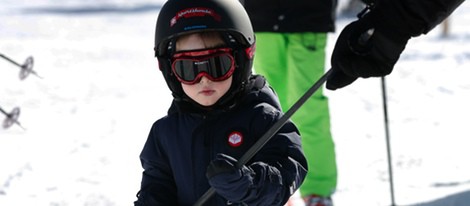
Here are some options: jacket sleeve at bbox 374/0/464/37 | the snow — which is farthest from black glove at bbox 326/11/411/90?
the snow

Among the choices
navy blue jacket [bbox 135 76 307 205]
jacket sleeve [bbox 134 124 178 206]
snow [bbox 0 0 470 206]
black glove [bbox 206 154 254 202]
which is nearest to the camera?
black glove [bbox 206 154 254 202]

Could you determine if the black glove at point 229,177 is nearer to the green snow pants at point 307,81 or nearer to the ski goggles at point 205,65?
the ski goggles at point 205,65

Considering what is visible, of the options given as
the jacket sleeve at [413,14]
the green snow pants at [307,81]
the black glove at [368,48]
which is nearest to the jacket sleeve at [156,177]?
the black glove at [368,48]

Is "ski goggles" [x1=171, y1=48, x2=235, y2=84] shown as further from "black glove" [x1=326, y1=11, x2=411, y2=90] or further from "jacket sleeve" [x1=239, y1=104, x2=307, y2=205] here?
"black glove" [x1=326, y1=11, x2=411, y2=90]

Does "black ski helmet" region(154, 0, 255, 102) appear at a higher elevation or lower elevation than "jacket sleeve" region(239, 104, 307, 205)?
higher

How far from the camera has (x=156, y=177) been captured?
2826 millimetres

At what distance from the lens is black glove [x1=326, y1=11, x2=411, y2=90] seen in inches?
95.8

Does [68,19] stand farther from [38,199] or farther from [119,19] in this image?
[38,199]

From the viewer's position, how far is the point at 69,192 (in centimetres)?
484

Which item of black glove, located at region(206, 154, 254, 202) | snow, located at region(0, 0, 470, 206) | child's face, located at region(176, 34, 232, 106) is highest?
child's face, located at region(176, 34, 232, 106)

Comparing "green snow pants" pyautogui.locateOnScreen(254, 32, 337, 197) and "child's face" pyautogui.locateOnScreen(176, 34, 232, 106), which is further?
"green snow pants" pyautogui.locateOnScreen(254, 32, 337, 197)

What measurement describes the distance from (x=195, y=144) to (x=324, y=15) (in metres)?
1.77

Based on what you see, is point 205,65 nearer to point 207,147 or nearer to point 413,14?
point 207,147

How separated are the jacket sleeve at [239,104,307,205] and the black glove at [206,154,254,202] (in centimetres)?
4
